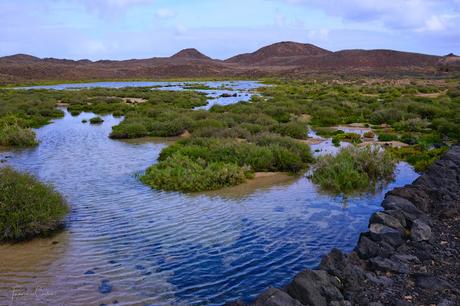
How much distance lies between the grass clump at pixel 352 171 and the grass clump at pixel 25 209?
25.4ft

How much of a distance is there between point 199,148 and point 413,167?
7.89 metres

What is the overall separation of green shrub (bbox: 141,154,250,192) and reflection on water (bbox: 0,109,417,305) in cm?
52

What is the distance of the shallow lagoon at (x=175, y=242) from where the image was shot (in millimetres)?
7266

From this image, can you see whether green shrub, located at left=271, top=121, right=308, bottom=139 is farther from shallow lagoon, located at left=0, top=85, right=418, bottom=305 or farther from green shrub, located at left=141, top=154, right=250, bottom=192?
green shrub, located at left=141, top=154, right=250, bottom=192

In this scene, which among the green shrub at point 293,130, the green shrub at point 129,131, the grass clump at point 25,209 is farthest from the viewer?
the green shrub at point 129,131

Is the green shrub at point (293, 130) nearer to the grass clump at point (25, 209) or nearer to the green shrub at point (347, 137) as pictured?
the green shrub at point (347, 137)

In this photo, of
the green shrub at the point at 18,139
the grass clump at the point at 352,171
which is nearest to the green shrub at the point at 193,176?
the grass clump at the point at 352,171

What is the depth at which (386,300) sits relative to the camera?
20.7 ft

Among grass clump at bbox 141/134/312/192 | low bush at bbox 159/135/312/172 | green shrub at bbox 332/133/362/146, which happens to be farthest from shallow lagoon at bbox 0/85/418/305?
green shrub at bbox 332/133/362/146

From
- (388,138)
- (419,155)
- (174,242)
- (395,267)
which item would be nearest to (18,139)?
(174,242)

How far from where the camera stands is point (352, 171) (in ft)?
44.9

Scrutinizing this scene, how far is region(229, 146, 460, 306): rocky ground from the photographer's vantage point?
6320 mm

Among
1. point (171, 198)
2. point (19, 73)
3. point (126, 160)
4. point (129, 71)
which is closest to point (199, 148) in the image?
point (126, 160)

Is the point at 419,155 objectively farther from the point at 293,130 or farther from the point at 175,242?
the point at 175,242
